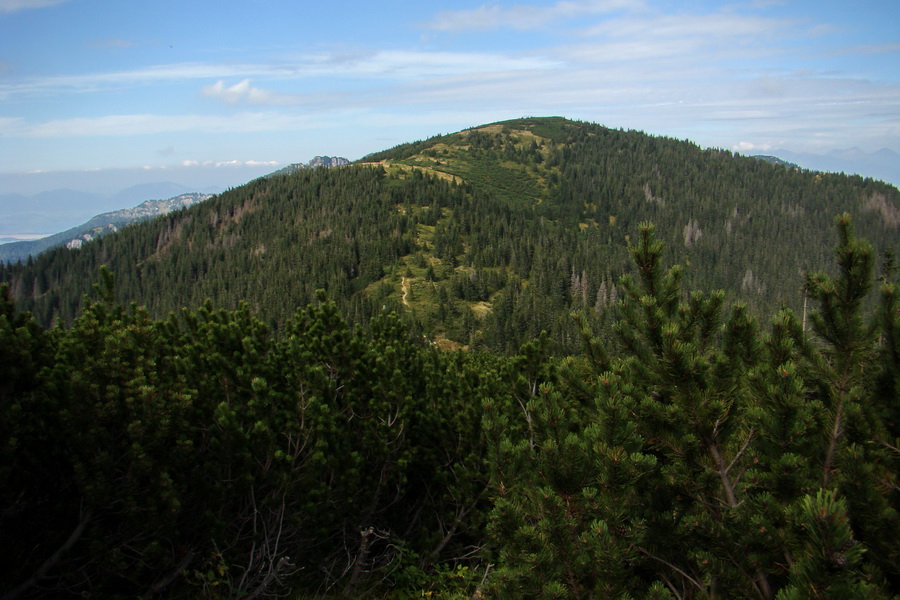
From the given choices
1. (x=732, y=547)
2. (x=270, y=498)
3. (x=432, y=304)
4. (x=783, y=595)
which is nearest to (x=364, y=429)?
(x=270, y=498)

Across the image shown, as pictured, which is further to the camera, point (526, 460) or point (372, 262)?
point (372, 262)

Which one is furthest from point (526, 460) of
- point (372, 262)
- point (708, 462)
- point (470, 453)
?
point (372, 262)

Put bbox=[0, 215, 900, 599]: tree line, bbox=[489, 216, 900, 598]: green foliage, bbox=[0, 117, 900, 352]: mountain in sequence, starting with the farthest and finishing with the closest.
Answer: bbox=[0, 117, 900, 352]: mountain < bbox=[0, 215, 900, 599]: tree line < bbox=[489, 216, 900, 598]: green foliage

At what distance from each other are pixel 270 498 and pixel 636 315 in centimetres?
618

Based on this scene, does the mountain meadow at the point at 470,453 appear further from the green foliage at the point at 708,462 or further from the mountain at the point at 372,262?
the mountain at the point at 372,262

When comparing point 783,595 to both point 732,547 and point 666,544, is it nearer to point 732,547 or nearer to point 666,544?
point 732,547

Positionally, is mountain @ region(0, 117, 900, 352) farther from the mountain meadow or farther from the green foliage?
the green foliage

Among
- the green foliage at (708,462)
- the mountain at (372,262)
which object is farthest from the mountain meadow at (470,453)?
the mountain at (372,262)

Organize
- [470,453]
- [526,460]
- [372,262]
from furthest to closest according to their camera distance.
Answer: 1. [372,262]
2. [470,453]
3. [526,460]

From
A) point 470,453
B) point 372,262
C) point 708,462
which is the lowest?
point 372,262

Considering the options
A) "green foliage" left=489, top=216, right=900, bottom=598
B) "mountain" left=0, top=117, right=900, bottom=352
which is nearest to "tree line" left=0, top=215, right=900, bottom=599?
"green foliage" left=489, top=216, right=900, bottom=598

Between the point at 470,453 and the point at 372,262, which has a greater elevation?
the point at 470,453

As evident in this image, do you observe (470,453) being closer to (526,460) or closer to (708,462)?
(526,460)

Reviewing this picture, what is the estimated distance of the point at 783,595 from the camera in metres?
2.96
